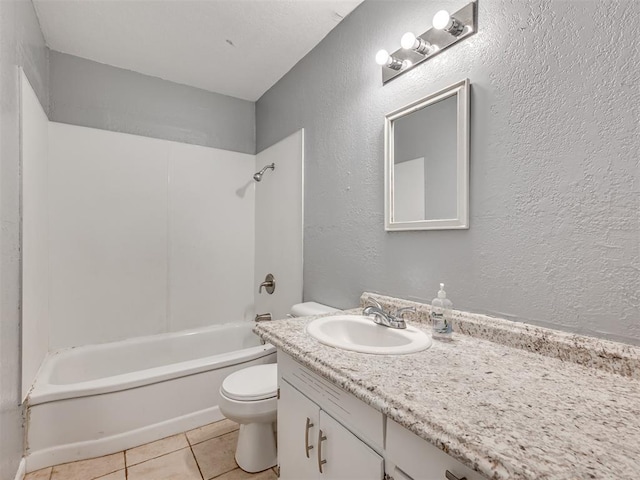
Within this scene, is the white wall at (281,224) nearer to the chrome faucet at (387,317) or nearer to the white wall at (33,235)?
the chrome faucet at (387,317)

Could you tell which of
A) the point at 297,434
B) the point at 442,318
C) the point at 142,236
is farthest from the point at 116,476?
the point at 442,318

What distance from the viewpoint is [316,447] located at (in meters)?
0.99

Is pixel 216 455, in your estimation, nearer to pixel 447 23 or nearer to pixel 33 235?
pixel 33 235

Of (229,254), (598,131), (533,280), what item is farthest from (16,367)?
(598,131)

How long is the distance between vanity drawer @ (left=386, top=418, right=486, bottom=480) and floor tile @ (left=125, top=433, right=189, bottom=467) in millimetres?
1514

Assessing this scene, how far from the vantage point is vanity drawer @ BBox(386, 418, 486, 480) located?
1.96 ft

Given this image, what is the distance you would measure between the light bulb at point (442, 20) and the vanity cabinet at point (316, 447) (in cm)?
141

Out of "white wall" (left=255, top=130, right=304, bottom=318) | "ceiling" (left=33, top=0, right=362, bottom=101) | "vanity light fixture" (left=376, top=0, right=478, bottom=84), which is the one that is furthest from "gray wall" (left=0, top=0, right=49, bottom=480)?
"vanity light fixture" (left=376, top=0, right=478, bottom=84)

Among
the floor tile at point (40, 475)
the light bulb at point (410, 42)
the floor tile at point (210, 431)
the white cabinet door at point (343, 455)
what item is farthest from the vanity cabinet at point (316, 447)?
the light bulb at point (410, 42)

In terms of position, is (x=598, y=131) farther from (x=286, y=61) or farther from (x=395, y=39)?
(x=286, y=61)

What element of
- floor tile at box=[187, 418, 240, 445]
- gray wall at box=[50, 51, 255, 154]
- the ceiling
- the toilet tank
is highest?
the ceiling

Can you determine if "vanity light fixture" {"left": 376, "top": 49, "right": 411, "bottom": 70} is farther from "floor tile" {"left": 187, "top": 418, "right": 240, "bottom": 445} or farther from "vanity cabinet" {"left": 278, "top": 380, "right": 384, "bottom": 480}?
"floor tile" {"left": 187, "top": 418, "right": 240, "bottom": 445}

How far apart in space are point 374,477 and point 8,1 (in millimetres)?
2228

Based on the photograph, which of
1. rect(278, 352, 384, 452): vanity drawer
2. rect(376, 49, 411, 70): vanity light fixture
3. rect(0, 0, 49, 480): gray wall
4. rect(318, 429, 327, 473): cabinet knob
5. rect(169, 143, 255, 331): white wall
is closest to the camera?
rect(278, 352, 384, 452): vanity drawer
